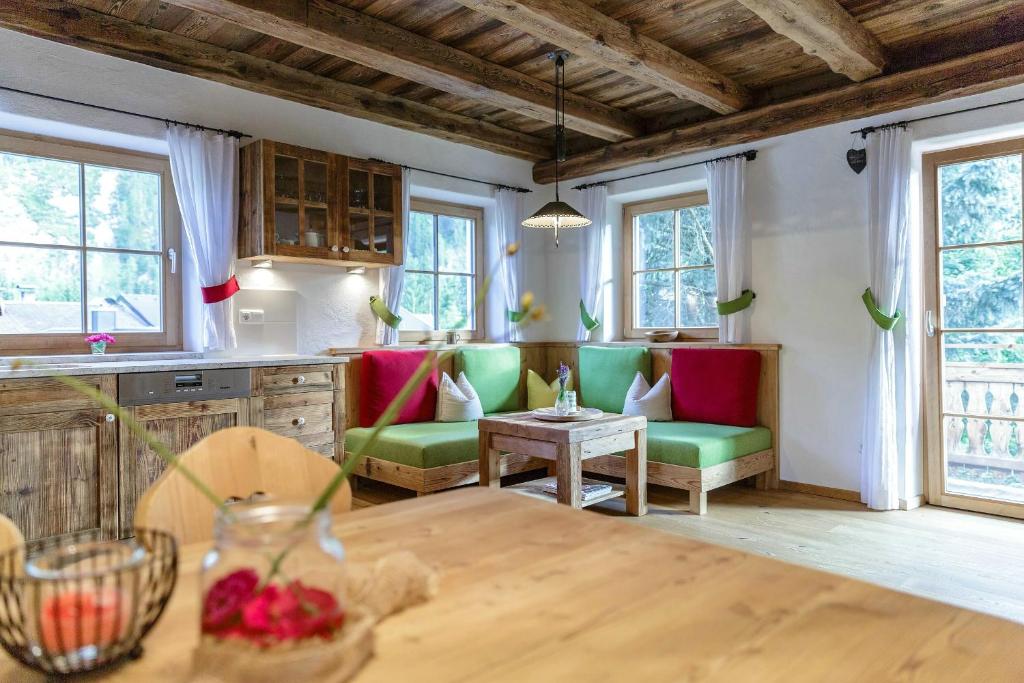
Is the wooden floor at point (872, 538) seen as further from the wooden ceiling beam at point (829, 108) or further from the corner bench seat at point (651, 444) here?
the wooden ceiling beam at point (829, 108)

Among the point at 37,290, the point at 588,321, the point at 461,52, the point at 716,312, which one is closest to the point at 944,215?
the point at 716,312

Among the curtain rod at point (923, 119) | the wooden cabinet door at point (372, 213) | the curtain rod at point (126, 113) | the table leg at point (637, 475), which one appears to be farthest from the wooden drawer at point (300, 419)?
the curtain rod at point (923, 119)

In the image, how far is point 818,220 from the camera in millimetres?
4215

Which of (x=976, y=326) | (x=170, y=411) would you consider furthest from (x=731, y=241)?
(x=170, y=411)

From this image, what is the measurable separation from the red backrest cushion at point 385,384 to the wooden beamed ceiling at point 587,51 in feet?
5.27

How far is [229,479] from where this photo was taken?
3.99 ft

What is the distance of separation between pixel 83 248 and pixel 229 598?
12.1 ft

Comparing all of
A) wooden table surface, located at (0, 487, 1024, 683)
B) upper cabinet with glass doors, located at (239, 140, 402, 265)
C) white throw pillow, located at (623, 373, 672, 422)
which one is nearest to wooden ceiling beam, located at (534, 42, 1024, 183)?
white throw pillow, located at (623, 373, 672, 422)

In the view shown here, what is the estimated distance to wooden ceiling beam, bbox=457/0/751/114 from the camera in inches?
120

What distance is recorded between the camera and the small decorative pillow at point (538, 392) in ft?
17.0

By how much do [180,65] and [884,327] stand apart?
4.13m

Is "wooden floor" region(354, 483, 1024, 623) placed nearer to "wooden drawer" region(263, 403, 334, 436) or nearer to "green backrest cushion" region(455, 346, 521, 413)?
"wooden drawer" region(263, 403, 334, 436)

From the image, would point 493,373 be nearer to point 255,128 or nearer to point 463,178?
point 463,178

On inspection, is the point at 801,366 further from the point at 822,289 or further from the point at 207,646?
the point at 207,646
